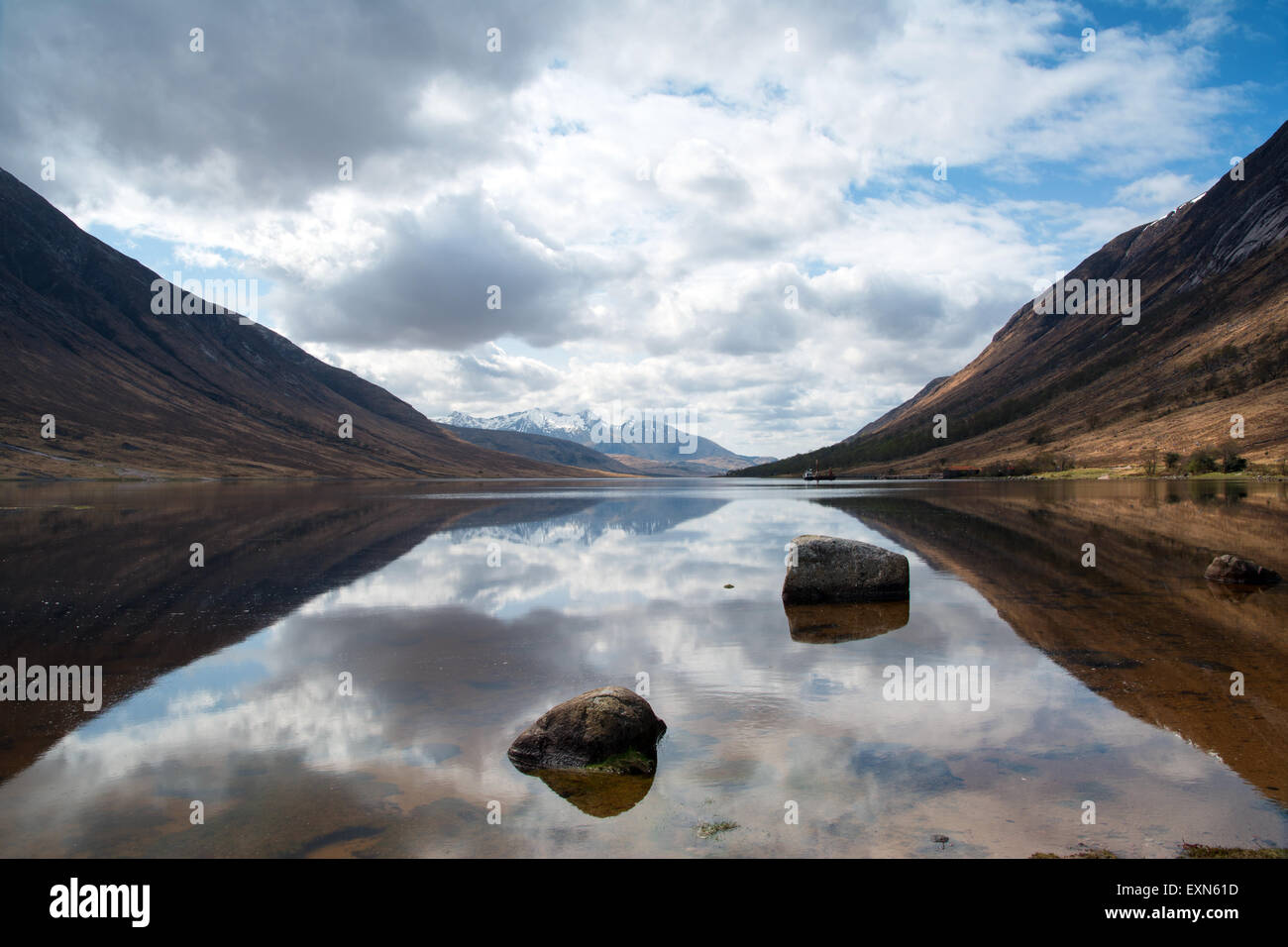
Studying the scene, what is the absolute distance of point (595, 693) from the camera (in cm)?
1173

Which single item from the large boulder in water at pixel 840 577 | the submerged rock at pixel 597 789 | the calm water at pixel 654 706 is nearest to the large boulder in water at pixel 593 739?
the submerged rock at pixel 597 789

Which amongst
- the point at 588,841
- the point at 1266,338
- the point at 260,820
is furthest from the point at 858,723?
the point at 1266,338

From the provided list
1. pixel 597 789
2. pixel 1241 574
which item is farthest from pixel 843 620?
pixel 1241 574

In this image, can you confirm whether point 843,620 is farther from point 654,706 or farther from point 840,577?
point 654,706

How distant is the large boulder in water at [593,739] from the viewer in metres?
10.8

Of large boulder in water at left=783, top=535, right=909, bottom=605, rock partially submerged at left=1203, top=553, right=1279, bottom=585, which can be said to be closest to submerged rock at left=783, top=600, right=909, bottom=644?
large boulder in water at left=783, top=535, right=909, bottom=605

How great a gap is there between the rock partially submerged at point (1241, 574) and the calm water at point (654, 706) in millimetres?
1035

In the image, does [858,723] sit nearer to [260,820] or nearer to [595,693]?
[595,693]

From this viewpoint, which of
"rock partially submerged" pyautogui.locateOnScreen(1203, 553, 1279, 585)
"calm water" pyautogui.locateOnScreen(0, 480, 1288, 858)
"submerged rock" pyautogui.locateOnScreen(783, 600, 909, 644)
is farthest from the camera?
"rock partially submerged" pyautogui.locateOnScreen(1203, 553, 1279, 585)

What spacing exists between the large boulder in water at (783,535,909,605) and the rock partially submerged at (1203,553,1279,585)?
11247mm

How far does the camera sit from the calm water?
873 centimetres

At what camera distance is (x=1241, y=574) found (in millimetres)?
24219

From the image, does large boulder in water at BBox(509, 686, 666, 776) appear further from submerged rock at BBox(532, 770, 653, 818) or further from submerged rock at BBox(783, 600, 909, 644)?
submerged rock at BBox(783, 600, 909, 644)

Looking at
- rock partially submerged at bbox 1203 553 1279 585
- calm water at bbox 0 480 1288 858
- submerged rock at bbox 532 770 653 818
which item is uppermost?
rock partially submerged at bbox 1203 553 1279 585
